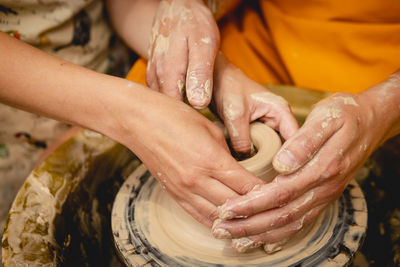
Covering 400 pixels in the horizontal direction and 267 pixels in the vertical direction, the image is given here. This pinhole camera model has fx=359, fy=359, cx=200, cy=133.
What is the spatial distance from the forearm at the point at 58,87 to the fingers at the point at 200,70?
0.13m

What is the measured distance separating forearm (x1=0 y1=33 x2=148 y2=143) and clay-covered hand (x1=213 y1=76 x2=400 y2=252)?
38 cm

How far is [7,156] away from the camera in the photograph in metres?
1.39

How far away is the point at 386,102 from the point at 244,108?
40 cm

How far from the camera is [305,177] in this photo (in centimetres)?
82

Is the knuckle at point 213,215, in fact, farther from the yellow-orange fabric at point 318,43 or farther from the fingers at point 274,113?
the yellow-orange fabric at point 318,43

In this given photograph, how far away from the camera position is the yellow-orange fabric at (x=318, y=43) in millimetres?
1293

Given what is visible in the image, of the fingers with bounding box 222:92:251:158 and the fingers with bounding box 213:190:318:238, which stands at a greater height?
A: the fingers with bounding box 222:92:251:158

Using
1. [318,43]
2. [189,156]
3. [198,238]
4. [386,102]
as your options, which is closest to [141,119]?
[189,156]

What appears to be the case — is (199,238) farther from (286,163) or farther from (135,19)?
(135,19)

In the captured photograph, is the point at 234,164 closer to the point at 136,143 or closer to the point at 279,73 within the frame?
the point at 136,143

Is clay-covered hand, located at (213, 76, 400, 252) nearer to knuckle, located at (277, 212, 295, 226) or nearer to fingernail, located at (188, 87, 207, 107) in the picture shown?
knuckle, located at (277, 212, 295, 226)

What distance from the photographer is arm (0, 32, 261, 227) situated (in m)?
0.81

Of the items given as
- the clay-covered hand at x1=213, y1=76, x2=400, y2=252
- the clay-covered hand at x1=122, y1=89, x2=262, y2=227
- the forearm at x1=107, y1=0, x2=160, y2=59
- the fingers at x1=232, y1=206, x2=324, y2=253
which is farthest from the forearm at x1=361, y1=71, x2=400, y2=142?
the forearm at x1=107, y1=0, x2=160, y2=59

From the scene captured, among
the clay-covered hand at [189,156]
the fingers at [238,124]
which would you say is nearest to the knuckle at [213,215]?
the clay-covered hand at [189,156]
